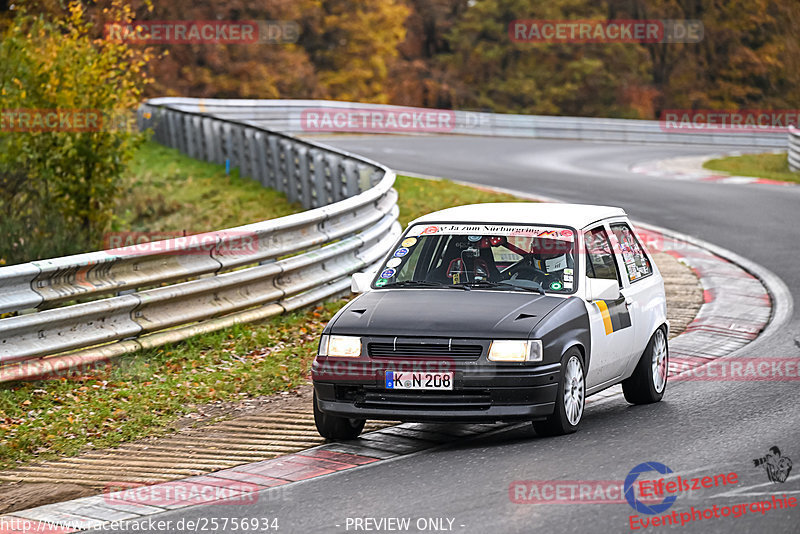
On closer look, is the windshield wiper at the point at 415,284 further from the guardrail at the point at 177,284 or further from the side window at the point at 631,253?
the guardrail at the point at 177,284

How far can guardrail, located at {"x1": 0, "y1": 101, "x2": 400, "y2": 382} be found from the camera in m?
9.34

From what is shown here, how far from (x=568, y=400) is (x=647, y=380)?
147cm

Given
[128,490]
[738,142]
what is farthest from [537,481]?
[738,142]

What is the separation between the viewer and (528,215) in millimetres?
9039

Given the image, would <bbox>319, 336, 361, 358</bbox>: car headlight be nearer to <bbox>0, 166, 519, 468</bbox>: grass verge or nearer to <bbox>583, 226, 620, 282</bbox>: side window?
<bbox>0, 166, 519, 468</bbox>: grass verge

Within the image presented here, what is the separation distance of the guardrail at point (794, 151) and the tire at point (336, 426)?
26.1 m

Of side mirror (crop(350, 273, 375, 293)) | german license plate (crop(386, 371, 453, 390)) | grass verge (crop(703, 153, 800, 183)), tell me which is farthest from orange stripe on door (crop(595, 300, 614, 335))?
grass verge (crop(703, 153, 800, 183))

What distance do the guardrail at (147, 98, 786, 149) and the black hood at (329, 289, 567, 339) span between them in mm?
32432

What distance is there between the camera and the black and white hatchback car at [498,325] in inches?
300

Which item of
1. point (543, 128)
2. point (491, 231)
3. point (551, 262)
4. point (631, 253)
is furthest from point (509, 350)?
point (543, 128)

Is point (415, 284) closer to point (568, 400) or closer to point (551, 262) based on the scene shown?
point (551, 262)

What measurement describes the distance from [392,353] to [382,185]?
→ 24.8 ft

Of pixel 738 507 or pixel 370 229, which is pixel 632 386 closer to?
pixel 738 507

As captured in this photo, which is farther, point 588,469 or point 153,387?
point 153,387
